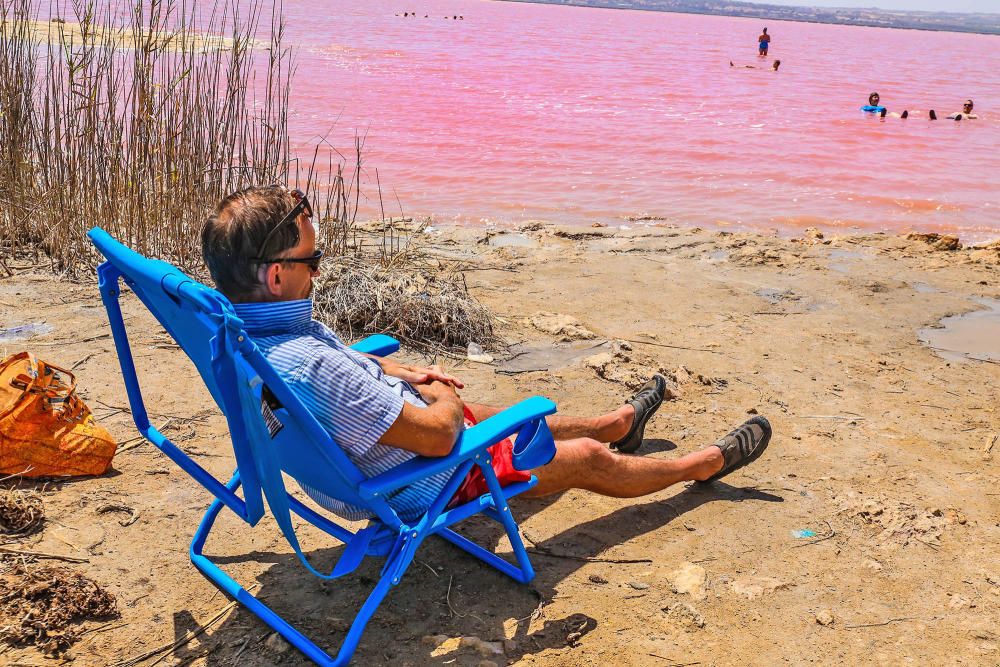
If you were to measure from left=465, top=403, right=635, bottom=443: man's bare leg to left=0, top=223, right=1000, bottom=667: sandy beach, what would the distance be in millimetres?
232

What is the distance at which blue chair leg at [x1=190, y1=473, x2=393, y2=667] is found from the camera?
225 centimetres

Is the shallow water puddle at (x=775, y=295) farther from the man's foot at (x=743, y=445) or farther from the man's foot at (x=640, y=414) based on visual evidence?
the man's foot at (x=743, y=445)

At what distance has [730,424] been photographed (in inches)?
152

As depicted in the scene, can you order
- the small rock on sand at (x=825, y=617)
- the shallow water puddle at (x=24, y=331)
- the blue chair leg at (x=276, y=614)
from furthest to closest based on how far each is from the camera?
the shallow water puddle at (x=24, y=331), the small rock on sand at (x=825, y=617), the blue chair leg at (x=276, y=614)

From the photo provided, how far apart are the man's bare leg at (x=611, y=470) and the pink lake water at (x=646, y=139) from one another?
402cm

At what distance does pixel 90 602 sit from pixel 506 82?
54.5 ft

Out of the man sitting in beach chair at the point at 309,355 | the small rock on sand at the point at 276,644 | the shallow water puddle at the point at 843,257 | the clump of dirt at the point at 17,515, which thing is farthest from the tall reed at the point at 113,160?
the shallow water puddle at the point at 843,257

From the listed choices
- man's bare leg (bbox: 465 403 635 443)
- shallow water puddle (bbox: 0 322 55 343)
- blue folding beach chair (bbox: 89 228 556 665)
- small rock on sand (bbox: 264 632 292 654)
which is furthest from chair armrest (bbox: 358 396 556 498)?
shallow water puddle (bbox: 0 322 55 343)

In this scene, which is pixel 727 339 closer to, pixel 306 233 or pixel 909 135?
pixel 306 233

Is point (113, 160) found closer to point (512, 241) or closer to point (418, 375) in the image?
point (512, 241)

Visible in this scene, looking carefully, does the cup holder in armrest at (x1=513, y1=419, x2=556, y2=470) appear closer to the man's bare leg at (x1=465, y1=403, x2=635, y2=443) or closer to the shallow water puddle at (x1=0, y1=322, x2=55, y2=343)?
the man's bare leg at (x1=465, y1=403, x2=635, y2=443)

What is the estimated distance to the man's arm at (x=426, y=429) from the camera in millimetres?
2184

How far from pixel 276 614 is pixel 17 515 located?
913 millimetres

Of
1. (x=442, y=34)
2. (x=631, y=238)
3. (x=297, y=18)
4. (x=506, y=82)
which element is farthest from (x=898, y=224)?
(x=297, y=18)
